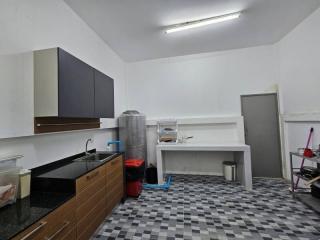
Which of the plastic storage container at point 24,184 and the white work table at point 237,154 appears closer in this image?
the plastic storage container at point 24,184

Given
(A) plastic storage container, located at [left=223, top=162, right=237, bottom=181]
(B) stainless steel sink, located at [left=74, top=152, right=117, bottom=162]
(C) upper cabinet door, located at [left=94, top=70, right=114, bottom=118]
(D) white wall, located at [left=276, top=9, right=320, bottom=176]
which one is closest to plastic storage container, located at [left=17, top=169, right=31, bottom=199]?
(B) stainless steel sink, located at [left=74, top=152, right=117, bottom=162]

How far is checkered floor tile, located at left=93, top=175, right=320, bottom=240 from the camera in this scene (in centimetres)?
183

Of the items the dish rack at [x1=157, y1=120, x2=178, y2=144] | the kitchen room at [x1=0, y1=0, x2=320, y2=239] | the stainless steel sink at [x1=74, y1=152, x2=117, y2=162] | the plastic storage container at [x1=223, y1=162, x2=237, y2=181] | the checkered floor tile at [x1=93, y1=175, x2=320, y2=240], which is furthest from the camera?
the dish rack at [x1=157, y1=120, x2=178, y2=144]

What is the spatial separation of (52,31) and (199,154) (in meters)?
3.51

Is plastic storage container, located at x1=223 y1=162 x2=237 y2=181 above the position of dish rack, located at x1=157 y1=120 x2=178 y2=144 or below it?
below

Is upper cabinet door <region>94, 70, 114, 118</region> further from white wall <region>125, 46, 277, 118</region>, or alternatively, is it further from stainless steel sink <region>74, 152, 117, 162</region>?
white wall <region>125, 46, 277, 118</region>

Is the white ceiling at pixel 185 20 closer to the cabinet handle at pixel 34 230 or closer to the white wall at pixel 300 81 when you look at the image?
the white wall at pixel 300 81

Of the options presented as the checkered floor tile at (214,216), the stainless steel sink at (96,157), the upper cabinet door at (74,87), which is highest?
the upper cabinet door at (74,87)

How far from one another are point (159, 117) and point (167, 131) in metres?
0.45

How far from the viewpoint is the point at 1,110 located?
1.33 m

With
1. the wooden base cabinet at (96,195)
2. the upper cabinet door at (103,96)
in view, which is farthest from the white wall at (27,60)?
the wooden base cabinet at (96,195)

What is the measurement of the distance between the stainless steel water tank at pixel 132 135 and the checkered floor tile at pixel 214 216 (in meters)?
0.86

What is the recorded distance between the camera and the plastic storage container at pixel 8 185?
1159 mm

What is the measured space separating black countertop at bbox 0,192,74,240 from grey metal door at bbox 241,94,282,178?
143 inches
